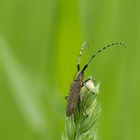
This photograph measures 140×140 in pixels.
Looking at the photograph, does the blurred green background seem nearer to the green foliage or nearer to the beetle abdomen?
the beetle abdomen

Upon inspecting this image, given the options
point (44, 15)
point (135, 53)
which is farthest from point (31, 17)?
point (135, 53)

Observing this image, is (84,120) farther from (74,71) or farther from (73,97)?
(74,71)

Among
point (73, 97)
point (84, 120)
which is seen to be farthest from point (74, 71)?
point (84, 120)

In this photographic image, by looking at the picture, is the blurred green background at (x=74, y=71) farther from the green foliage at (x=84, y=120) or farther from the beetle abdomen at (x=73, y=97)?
the green foliage at (x=84, y=120)

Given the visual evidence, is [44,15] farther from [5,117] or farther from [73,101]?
[73,101]

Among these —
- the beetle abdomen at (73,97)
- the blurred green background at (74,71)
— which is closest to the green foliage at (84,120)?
the beetle abdomen at (73,97)

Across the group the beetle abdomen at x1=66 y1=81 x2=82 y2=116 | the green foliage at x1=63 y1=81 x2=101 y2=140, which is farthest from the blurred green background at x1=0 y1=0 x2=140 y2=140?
the green foliage at x1=63 y1=81 x2=101 y2=140
